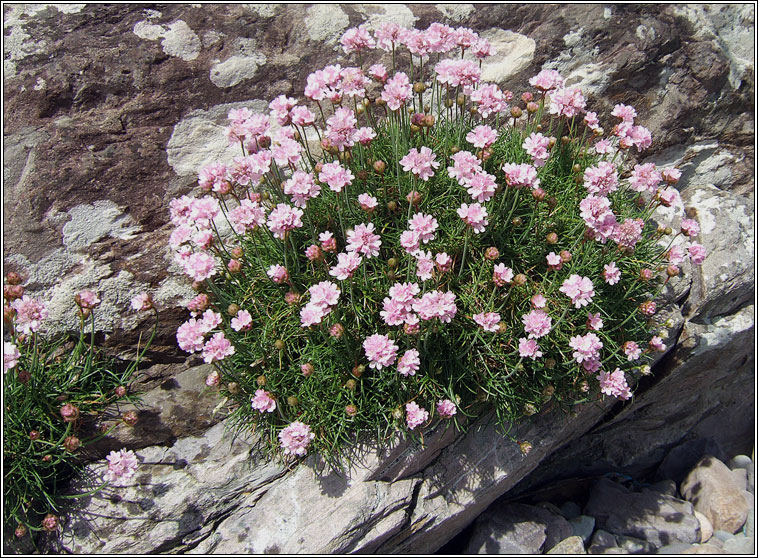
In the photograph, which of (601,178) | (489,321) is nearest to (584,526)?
(489,321)

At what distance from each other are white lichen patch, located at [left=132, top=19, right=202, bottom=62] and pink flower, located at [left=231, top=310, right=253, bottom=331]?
213 centimetres

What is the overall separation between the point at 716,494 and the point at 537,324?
2688 millimetres

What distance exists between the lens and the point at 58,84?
12.4ft

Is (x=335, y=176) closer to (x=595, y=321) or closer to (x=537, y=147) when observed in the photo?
(x=537, y=147)

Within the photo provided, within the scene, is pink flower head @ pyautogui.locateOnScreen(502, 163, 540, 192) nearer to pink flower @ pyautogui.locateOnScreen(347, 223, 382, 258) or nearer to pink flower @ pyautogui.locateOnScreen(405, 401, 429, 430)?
pink flower @ pyautogui.locateOnScreen(347, 223, 382, 258)

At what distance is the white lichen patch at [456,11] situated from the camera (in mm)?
4435

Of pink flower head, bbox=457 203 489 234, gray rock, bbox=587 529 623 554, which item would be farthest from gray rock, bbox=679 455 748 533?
pink flower head, bbox=457 203 489 234

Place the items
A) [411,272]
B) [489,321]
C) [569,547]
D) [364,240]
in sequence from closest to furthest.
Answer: [364,240] → [489,321] → [411,272] → [569,547]

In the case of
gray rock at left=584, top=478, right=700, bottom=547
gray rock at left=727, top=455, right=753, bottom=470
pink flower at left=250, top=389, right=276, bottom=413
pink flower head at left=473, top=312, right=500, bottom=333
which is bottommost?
gray rock at left=727, top=455, right=753, bottom=470

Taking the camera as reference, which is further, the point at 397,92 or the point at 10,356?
the point at 397,92

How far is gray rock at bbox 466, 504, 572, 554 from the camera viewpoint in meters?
3.72

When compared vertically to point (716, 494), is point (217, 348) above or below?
above

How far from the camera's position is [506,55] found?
4305 mm

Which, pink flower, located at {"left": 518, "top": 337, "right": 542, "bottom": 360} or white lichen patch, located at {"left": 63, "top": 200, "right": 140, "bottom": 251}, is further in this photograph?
white lichen patch, located at {"left": 63, "top": 200, "right": 140, "bottom": 251}
